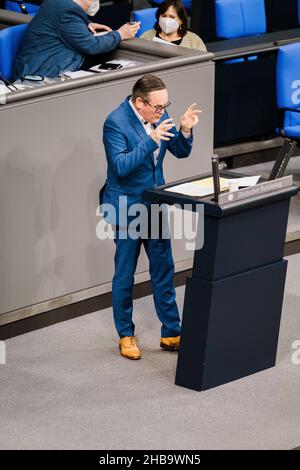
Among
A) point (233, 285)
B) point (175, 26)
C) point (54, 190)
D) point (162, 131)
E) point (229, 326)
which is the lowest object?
point (229, 326)

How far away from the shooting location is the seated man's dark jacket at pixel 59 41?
8359mm

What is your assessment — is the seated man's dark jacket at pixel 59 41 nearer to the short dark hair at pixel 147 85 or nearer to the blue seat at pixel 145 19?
the short dark hair at pixel 147 85

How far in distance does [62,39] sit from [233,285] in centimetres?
264

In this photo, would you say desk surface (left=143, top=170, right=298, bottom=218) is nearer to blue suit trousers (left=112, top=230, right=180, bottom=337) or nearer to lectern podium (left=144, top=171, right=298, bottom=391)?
lectern podium (left=144, top=171, right=298, bottom=391)

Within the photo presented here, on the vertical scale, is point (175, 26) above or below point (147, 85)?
below

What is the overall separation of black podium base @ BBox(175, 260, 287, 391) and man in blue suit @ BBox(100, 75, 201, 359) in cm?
45

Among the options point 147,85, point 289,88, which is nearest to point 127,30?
point 289,88

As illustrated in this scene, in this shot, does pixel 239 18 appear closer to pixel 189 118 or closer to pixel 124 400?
pixel 189 118

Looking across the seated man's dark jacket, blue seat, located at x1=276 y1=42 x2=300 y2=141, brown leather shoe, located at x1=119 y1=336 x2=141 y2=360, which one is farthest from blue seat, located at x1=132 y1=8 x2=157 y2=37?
brown leather shoe, located at x1=119 y1=336 x2=141 y2=360

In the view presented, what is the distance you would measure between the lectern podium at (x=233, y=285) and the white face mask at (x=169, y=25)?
8.79 ft

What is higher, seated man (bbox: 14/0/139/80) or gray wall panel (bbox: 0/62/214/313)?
seated man (bbox: 14/0/139/80)

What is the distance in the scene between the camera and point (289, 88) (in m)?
9.41

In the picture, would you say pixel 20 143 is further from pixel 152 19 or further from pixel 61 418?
pixel 152 19

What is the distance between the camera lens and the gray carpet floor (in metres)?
6.23
